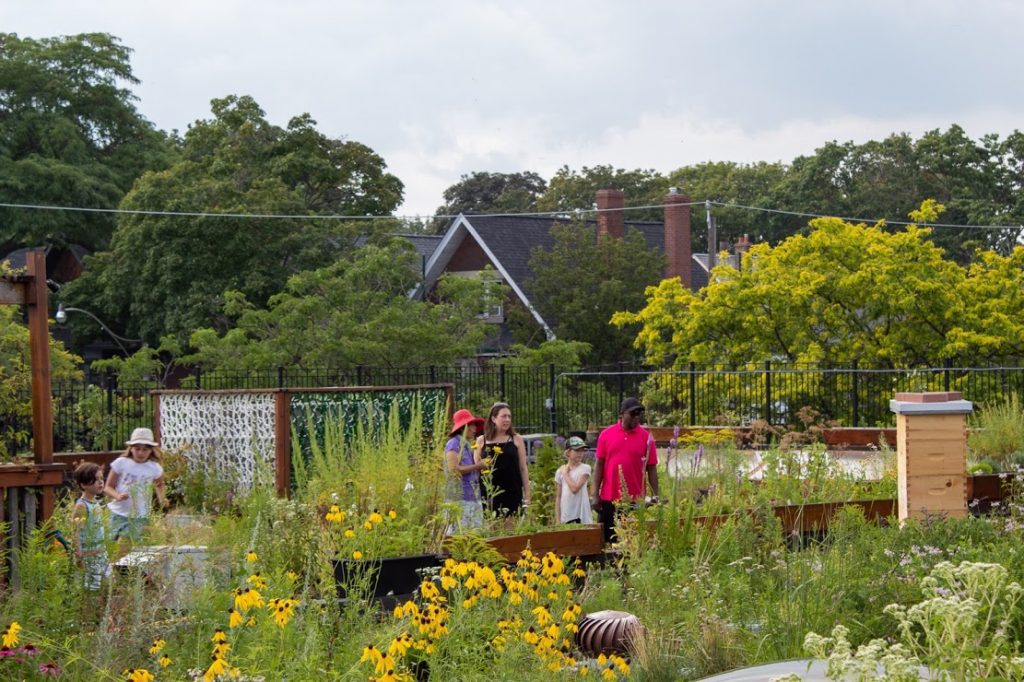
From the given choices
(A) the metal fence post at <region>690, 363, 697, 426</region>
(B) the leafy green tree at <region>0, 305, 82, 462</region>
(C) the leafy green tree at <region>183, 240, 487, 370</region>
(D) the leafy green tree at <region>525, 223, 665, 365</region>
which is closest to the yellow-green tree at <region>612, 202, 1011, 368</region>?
(A) the metal fence post at <region>690, 363, 697, 426</region>

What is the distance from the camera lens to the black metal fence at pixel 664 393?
21.8m

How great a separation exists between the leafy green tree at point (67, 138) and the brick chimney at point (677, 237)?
1865 cm

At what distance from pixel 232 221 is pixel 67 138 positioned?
43.1 ft

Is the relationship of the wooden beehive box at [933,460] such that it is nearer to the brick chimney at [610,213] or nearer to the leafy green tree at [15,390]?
the leafy green tree at [15,390]

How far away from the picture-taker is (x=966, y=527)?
8320 millimetres

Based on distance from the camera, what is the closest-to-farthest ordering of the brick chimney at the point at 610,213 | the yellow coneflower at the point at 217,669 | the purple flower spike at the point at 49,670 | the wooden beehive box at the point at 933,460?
the yellow coneflower at the point at 217,669 < the purple flower spike at the point at 49,670 < the wooden beehive box at the point at 933,460 < the brick chimney at the point at 610,213

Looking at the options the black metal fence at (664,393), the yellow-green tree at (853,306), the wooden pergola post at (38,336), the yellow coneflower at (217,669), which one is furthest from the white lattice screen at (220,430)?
the yellow-green tree at (853,306)

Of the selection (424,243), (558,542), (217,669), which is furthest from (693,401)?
(424,243)

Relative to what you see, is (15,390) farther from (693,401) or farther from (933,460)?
(933,460)

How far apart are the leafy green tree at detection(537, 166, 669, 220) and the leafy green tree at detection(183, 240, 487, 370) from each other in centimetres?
3688

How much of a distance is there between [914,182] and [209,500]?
4947 centimetres

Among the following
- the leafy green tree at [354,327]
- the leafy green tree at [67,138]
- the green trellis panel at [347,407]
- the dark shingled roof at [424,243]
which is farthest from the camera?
the dark shingled roof at [424,243]

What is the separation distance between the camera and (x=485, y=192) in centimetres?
7831

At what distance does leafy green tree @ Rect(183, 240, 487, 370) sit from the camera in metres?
27.9
